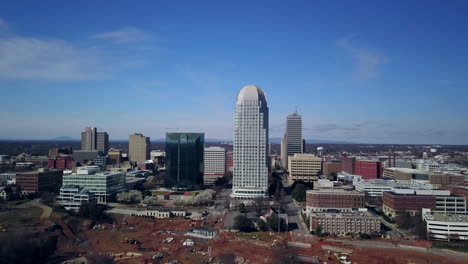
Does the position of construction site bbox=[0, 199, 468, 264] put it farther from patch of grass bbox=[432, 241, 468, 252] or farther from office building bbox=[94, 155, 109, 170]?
office building bbox=[94, 155, 109, 170]

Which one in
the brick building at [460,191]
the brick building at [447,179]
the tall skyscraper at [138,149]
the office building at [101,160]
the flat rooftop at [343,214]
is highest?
the tall skyscraper at [138,149]

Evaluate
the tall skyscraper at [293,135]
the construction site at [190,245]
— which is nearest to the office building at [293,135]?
the tall skyscraper at [293,135]

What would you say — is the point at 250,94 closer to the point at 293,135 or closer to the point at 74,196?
the point at 74,196

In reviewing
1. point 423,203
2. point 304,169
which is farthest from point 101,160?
point 423,203

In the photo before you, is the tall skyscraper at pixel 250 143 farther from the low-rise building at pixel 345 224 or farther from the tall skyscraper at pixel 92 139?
→ the tall skyscraper at pixel 92 139

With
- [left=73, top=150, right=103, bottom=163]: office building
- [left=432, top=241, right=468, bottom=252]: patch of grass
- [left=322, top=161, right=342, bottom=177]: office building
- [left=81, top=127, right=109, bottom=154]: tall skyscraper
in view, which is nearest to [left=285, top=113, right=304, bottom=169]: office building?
[left=322, top=161, right=342, bottom=177]: office building
